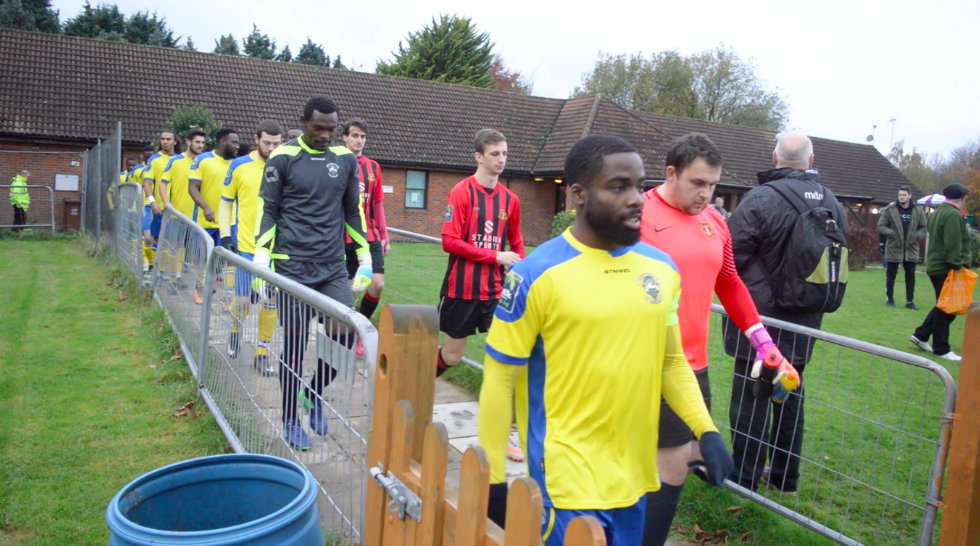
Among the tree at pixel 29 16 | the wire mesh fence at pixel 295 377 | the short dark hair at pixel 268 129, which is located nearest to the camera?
the wire mesh fence at pixel 295 377

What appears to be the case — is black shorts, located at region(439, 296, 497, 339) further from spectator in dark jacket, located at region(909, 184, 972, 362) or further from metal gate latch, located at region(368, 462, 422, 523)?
spectator in dark jacket, located at region(909, 184, 972, 362)

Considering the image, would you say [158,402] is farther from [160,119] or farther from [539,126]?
[539,126]

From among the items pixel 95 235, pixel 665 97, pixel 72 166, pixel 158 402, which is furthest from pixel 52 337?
pixel 665 97

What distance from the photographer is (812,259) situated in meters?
4.24

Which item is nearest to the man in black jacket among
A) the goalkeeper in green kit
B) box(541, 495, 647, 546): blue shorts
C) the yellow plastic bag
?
box(541, 495, 647, 546): blue shorts

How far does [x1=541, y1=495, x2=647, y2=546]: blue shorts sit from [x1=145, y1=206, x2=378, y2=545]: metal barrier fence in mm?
636

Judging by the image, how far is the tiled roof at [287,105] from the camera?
75.5ft

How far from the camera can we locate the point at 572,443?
2203 millimetres

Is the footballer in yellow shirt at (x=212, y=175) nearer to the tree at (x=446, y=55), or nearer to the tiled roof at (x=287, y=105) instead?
the tiled roof at (x=287, y=105)

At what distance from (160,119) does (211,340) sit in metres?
21.2

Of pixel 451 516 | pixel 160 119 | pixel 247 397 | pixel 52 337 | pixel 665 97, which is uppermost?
pixel 665 97

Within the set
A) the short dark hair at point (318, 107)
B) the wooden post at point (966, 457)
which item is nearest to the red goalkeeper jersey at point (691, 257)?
the wooden post at point (966, 457)

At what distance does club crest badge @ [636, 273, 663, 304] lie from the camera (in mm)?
2318

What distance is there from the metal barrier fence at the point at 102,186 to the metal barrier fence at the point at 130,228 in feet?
1.91
